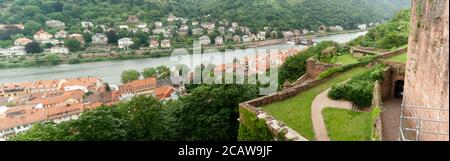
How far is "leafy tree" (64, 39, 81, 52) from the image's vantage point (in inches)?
2394

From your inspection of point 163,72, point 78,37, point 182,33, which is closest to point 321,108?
point 163,72

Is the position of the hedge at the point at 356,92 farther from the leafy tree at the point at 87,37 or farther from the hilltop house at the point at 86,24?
the hilltop house at the point at 86,24

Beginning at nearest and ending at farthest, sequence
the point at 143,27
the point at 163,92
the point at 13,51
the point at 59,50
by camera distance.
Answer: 1. the point at 163,92
2. the point at 13,51
3. the point at 59,50
4. the point at 143,27

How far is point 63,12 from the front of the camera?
78.4m

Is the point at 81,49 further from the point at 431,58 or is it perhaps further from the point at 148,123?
A: the point at 431,58

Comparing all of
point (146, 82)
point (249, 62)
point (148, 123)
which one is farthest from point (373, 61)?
point (146, 82)

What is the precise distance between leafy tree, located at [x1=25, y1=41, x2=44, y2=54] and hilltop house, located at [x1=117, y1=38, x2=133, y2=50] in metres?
13.2

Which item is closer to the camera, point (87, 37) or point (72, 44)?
point (72, 44)

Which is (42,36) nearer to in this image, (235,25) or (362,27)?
(235,25)

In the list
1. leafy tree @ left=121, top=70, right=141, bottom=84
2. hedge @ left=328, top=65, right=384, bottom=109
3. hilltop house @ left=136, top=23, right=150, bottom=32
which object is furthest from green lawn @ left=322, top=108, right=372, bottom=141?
hilltop house @ left=136, top=23, right=150, bottom=32

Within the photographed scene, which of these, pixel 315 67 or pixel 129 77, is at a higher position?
pixel 315 67

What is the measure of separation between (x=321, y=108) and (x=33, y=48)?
202 feet

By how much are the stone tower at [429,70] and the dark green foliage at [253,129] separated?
10.8 feet

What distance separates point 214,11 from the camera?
89.8 meters
